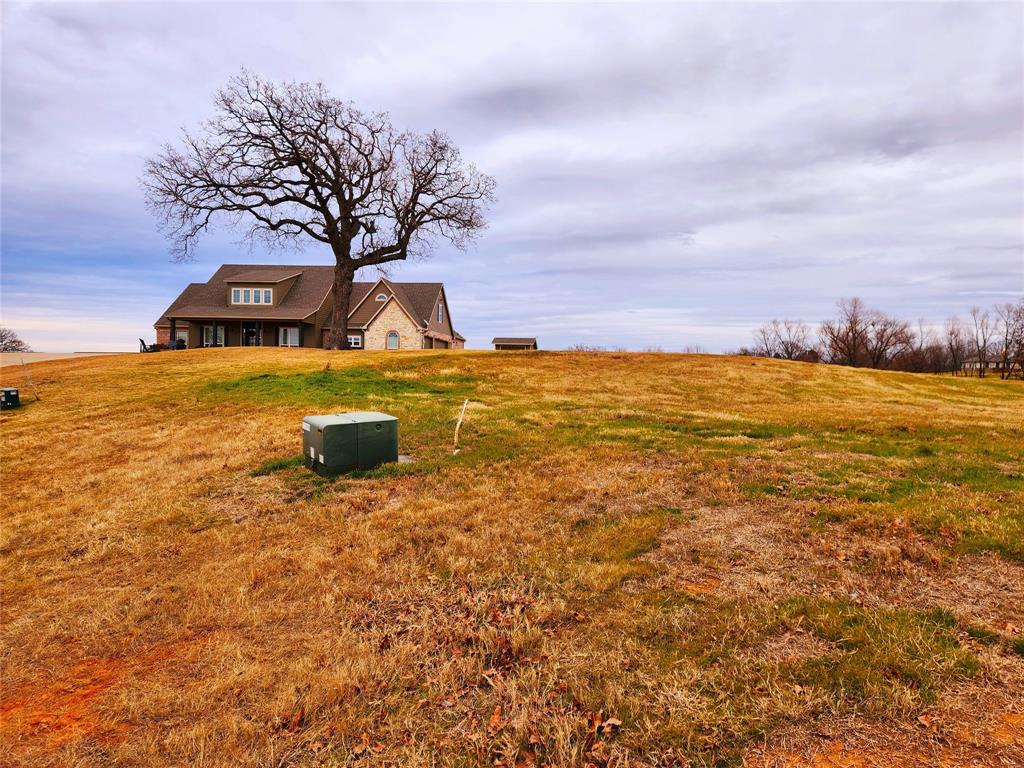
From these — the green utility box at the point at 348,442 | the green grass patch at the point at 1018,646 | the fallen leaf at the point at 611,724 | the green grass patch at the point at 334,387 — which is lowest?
the fallen leaf at the point at 611,724

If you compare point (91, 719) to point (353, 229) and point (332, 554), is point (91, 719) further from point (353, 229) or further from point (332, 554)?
point (353, 229)

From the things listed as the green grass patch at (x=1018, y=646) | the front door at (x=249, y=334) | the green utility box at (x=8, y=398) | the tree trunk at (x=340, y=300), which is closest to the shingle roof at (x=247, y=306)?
the front door at (x=249, y=334)

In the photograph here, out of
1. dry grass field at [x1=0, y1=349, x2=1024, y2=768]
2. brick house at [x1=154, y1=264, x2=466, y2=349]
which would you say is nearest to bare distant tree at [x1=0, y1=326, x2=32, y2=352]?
brick house at [x1=154, y1=264, x2=466, y2=349]

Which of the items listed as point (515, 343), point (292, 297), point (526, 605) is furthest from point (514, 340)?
point (526, 605)

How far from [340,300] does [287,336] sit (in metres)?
12.8

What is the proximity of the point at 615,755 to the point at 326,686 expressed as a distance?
2499 millimetres

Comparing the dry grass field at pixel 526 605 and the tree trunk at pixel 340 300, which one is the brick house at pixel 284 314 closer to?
the tree trunk at pixel 340 300

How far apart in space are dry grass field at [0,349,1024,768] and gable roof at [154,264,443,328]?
108ft

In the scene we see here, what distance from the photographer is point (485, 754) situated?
11.7ft

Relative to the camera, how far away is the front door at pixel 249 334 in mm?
45219

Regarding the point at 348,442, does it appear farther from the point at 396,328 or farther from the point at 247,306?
the point at 247,306

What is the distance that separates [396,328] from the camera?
4419 centimetres

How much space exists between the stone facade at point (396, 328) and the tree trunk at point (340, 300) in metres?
Answer: 7.35

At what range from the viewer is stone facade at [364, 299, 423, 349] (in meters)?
44.0
